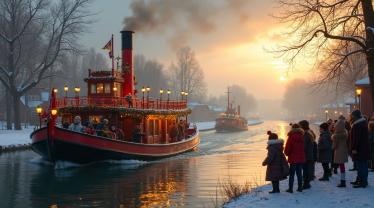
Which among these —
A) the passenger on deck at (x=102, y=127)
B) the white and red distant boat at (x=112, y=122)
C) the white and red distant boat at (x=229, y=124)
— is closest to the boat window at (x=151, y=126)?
the white and red distant boat at (x=112, y=122)

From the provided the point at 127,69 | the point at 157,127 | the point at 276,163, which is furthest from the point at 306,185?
the point at 127,69

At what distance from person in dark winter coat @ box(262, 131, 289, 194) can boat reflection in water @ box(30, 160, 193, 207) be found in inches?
130

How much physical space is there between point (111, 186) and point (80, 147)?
7006mm

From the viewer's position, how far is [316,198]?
12.5 metres

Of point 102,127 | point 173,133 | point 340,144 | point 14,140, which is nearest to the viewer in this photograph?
point 340,144

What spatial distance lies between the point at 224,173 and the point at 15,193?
9548 mm

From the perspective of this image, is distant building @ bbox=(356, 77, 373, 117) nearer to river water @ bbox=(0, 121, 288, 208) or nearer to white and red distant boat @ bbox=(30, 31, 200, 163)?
river water @ bbox=(0, 121, 288, 208)

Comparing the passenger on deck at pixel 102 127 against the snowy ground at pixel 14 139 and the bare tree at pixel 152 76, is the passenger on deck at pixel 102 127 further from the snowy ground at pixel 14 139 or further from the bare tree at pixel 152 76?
the bare tree at pixel 152 76

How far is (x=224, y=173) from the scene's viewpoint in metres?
23.7

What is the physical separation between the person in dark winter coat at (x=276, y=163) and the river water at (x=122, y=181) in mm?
1796

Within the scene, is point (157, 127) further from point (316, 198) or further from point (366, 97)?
point (316, 198)

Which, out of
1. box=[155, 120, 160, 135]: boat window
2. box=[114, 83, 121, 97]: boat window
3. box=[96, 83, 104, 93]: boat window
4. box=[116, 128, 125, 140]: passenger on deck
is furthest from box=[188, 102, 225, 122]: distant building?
box=[116, 128, 125, 140]: passenger on deck

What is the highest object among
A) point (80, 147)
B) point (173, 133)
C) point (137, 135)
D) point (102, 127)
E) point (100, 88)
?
point (100, 88)

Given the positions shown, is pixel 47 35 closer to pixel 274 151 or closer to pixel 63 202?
pixel 63 202
